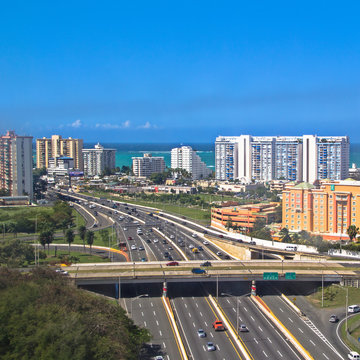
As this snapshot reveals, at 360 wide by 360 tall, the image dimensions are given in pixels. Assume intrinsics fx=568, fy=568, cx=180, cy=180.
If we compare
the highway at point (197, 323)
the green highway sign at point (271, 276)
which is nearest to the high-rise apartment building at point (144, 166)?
the highway at point (197, 323)

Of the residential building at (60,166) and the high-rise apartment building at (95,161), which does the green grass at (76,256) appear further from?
the high-rise apartment building at (95,161)

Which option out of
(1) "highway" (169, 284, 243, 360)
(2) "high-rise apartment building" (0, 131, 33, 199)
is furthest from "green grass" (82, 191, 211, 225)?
(1) "highway" (169, 284, 243, 360)

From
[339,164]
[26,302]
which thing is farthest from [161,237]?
[339,164]

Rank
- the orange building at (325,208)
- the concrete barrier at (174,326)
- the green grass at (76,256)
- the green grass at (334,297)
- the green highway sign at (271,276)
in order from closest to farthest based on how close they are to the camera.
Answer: the concrete barrier at (174,326)
the green grass at (334,297)
the green highway sign at (271,276)
the green grass at (76,256)
the orange building at (325,208)

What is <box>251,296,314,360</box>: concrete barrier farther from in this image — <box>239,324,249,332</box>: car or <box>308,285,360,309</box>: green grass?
<box>308,285,360,309</box>: green grass

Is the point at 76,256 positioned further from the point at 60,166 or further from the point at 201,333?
the point at 60,166

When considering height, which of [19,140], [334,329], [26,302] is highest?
[19,140]

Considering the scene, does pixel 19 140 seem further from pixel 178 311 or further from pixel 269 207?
pixel 178 311
